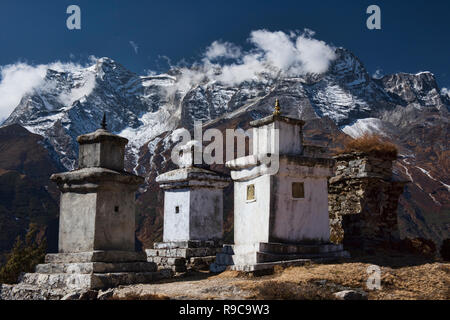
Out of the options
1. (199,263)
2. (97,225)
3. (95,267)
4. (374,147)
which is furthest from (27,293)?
(374,147)

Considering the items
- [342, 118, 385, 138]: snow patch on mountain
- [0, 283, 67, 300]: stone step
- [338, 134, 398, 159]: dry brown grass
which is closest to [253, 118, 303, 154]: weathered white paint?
[338, 134, 398, 159]: dry brown grass

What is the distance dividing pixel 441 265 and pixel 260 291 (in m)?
4.87

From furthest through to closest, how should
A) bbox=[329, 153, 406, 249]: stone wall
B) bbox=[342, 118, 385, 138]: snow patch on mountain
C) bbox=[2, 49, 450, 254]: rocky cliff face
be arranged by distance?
bbox=[342, 118, 385, 138]: snow patch on mountain → bbox=[2, 49, 450, 254]: rocky cliff face → bbox=[329, 153, 406, 249]: stone wall

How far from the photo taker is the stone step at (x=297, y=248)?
10.8 metres

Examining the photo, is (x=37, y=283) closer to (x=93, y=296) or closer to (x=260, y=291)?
(x=93, y=296)

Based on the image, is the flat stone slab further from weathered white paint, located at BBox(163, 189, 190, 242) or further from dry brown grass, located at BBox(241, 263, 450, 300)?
dry brown grass, located at BBox(241, 263, 450, 300)

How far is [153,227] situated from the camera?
76.2m

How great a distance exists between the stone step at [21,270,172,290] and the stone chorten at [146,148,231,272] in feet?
8.25

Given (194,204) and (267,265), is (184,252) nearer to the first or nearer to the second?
(194,204)

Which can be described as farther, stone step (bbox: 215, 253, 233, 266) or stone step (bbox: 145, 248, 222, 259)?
stone step (bbox: 145, 248, 222, 259)

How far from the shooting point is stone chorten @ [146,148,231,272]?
42.2 ft

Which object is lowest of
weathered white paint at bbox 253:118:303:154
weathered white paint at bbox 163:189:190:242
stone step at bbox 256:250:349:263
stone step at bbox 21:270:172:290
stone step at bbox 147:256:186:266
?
stone step at bbox 21:270:172:290

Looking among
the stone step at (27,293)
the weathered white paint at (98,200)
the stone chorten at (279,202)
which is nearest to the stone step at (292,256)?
the stone chorten at (279,202)

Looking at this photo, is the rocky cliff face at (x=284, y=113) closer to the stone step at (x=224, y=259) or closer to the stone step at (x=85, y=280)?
the stone step at (x=224, y=259)
